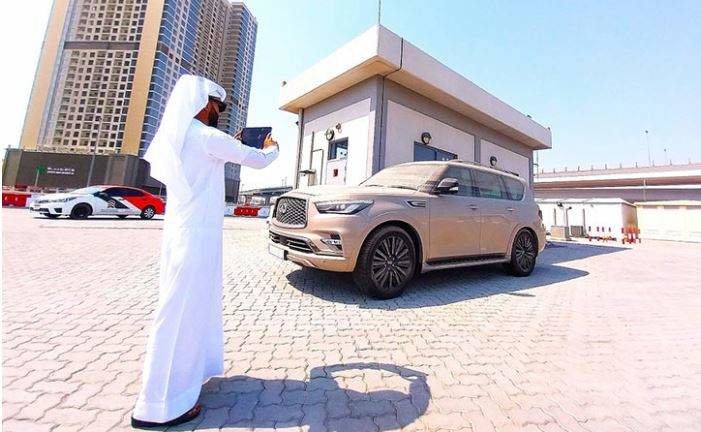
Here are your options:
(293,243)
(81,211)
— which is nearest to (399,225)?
(293,243)

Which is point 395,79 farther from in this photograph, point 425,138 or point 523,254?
point 523,254

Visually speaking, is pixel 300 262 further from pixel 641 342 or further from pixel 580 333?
pixel 641 342

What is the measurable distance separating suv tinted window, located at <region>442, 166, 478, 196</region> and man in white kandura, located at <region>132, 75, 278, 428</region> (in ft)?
12.1

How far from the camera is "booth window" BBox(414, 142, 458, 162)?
33.5ft

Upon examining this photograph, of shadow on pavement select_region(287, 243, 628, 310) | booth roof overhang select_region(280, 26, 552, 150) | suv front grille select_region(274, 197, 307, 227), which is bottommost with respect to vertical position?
shadow on pavement select_region(287, 243, 628, 310)

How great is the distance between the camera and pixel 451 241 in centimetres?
462

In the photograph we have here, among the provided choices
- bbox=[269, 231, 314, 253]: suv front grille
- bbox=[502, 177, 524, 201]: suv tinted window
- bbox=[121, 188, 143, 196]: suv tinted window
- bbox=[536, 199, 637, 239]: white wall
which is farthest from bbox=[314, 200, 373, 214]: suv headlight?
bbox=[536, 199, 637, 239]: white wall

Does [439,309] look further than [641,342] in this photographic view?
Yes

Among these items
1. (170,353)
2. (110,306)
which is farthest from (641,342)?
(110,306)

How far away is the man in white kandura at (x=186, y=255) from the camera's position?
1.69 meters

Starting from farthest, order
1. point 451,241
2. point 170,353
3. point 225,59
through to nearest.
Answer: point 225,59 → point 451,241 → point 170,353

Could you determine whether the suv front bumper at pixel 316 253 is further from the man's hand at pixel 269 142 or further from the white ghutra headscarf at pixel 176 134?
the white ghutra headscarf at pixel 176 134

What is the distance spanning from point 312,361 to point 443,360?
105 cm

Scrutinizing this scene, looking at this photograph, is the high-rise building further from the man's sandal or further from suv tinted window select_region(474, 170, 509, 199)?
the man's sandal
